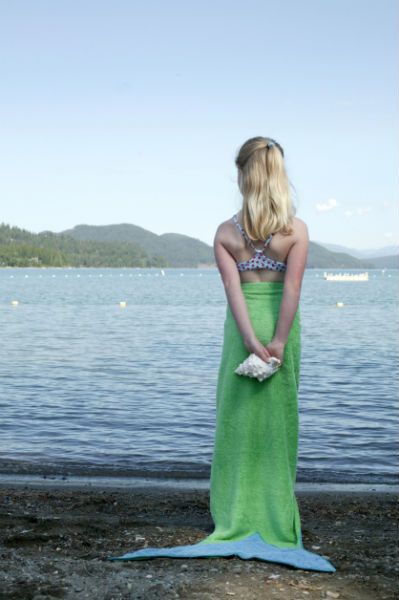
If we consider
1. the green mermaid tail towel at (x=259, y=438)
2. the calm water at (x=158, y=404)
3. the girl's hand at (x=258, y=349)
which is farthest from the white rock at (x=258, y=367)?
the calm water at (x=158, y=404)

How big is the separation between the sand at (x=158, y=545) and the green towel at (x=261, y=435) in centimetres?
38

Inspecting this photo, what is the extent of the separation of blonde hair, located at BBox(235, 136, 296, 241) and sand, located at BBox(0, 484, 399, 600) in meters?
2.18

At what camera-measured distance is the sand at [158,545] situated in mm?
4676

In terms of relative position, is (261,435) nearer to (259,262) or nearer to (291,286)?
(291,286)

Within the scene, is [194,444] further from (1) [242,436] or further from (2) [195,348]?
(2) [195,348]

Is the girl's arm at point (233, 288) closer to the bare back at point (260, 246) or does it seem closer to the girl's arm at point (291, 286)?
the bare back at point (260, 246)

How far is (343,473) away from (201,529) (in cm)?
494

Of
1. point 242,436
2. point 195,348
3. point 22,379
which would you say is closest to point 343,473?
point 242,436

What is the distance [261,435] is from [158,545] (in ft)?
3.53

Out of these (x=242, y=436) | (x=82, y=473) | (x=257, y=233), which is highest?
(x=257, y=233)

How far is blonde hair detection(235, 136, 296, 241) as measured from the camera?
545 centimetres

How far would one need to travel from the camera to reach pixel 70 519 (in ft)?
21.8

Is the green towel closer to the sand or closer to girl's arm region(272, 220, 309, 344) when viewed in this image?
girl's arm region(272, 220, 309, 344)

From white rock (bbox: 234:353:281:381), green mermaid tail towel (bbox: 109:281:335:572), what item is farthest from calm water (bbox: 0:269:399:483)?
white rock (bbox: 234:353:281:381)
